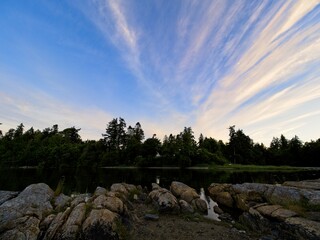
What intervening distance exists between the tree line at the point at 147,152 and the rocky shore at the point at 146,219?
84216 mm

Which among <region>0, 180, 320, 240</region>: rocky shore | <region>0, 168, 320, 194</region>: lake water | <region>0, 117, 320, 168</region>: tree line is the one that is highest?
<region>0, 117, 320, 168</region>: tree line

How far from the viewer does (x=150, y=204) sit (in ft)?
72.0

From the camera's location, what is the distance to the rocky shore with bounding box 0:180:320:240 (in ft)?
39.6

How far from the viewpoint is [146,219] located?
1661 cm

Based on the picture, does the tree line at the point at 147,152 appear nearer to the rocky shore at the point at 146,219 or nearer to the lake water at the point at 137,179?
the lake water at the point at 137,179

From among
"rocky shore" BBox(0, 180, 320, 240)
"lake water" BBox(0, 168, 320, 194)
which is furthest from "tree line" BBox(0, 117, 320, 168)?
"rocky shore" BBox(0, 180, 320, 240)

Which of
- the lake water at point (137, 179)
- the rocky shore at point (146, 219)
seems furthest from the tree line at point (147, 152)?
the rocky shore at point (146, 219)

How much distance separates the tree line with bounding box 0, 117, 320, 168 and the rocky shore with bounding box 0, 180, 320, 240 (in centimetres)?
8422

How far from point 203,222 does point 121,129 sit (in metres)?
119

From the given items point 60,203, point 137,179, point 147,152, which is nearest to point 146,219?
point 60,203

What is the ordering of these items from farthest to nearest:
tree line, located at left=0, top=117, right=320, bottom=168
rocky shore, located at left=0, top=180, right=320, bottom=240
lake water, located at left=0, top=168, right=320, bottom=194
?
tree line, located at left=0, top=117, right=320, bottom=168 < lake water, located at left=0, top=168, right=320, bottom=194 < rocky shore, located at left=0, top=180, right=320, bottom=240

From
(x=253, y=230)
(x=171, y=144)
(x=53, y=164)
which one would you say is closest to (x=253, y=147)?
(x=171, y=144)

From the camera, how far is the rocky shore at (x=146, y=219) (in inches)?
475

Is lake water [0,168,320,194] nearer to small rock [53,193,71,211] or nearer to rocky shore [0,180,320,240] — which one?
small rock [53,193,71,211]
